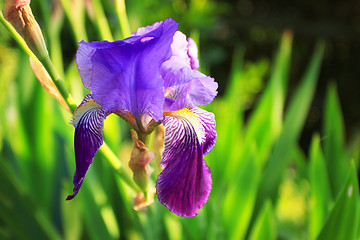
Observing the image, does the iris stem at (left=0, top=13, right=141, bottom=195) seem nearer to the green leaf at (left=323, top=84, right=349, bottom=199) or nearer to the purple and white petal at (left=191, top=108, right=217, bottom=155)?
the purple and white petal at (left=191, top=108, right=217, bottom=155)

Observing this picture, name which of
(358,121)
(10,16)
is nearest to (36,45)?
(10,16)

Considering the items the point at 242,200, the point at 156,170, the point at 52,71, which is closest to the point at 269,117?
the point at 242,200

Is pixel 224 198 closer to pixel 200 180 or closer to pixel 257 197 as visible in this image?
A: pixel 257 197

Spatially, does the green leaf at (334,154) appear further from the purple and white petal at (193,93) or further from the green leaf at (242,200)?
the purple and white petal at (193,93)

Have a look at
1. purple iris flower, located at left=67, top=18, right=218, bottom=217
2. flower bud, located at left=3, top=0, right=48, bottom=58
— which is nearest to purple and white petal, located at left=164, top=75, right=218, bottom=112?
purple iris flower, located at left=67, top=18, right=218, bottom=217

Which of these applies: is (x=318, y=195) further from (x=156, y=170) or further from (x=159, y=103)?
(x=159, y=103)

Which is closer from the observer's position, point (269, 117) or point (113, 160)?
point (113, 160)

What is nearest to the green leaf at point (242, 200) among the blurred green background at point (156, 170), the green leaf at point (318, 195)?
the blurred green background at point (156, 170)
